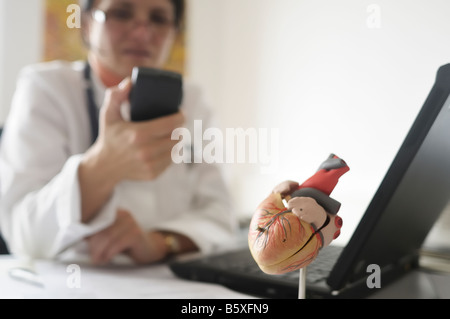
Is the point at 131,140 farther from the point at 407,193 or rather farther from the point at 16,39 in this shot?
the point at 16,39

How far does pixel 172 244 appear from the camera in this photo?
57cm

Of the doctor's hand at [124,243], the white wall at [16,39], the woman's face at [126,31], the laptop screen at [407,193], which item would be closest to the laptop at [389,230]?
the laptop screen at [407,193]

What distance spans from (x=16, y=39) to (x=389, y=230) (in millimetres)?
963

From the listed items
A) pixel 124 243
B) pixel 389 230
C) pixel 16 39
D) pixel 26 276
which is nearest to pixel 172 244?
pixel 124 243

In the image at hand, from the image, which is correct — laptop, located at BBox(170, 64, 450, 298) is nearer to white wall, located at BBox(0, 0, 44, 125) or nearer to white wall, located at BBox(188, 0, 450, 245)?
white wall, located at BBox(188, 0, 450, 245)

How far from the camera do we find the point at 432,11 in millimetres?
286

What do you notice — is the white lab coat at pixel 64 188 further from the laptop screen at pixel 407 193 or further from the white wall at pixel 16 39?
the white wall at pixel 16 39

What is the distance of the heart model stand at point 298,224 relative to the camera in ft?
0.72

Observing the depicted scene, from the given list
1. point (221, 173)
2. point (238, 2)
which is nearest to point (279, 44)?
point (238, 2)

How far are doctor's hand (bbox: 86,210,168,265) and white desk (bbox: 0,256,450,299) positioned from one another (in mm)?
28

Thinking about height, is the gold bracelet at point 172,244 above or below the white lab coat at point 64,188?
below

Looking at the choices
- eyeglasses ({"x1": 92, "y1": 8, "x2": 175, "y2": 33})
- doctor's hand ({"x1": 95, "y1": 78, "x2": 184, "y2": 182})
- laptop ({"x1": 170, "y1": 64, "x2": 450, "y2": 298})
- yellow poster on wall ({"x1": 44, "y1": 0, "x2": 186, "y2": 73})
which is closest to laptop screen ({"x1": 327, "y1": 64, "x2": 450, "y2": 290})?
laptop ({"x1": 170, "y1": 64, "x2": 450, "y2": 298})

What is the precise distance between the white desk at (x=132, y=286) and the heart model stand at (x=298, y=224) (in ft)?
0.41
